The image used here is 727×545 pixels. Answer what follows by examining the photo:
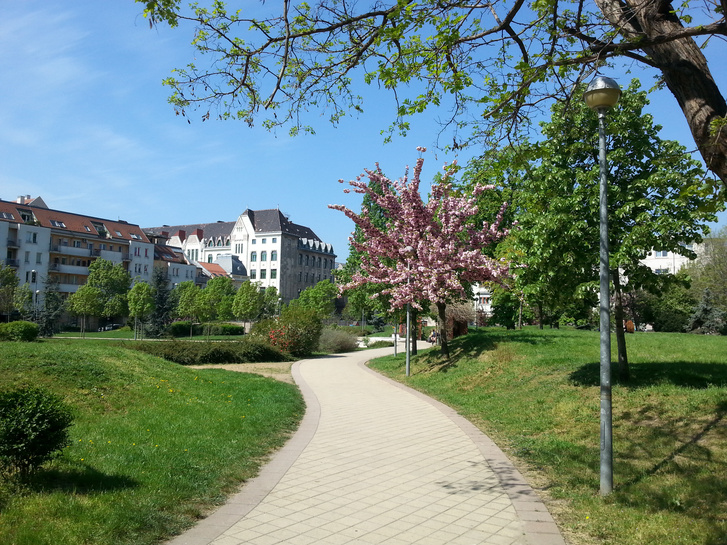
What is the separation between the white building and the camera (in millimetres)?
105625

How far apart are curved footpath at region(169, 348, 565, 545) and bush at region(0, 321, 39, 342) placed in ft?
53.8

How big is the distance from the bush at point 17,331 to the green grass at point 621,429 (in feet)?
50.0

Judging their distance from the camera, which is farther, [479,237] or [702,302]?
[702,302]

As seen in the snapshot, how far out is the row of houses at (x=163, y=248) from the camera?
67.7 meters

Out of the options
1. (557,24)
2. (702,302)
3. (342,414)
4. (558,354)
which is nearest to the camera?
(557,24)

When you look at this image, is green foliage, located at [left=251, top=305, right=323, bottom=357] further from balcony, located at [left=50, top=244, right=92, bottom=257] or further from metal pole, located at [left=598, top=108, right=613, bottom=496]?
balcony, located at [left=50, top=244, right=92, bottom=257]

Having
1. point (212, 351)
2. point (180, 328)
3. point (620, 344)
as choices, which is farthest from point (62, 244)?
point (620, 344)

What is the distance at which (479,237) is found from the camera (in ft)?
69.3

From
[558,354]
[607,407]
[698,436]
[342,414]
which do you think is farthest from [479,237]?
[607,407]

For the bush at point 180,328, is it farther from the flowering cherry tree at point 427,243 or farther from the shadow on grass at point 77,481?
the shadow on grass at point 77,481

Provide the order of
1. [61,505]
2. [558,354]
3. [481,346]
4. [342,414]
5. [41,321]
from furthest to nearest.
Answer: [41,321] < [481,346] < [558,354] < [342,414] < [61,505]

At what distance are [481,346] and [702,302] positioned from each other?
113 ft

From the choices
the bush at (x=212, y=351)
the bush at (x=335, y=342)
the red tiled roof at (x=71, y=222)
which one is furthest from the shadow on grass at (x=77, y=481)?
the red tiled roof at (x=71, y=222)

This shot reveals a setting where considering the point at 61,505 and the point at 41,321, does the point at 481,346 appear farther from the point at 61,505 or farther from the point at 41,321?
the point at 41,321
